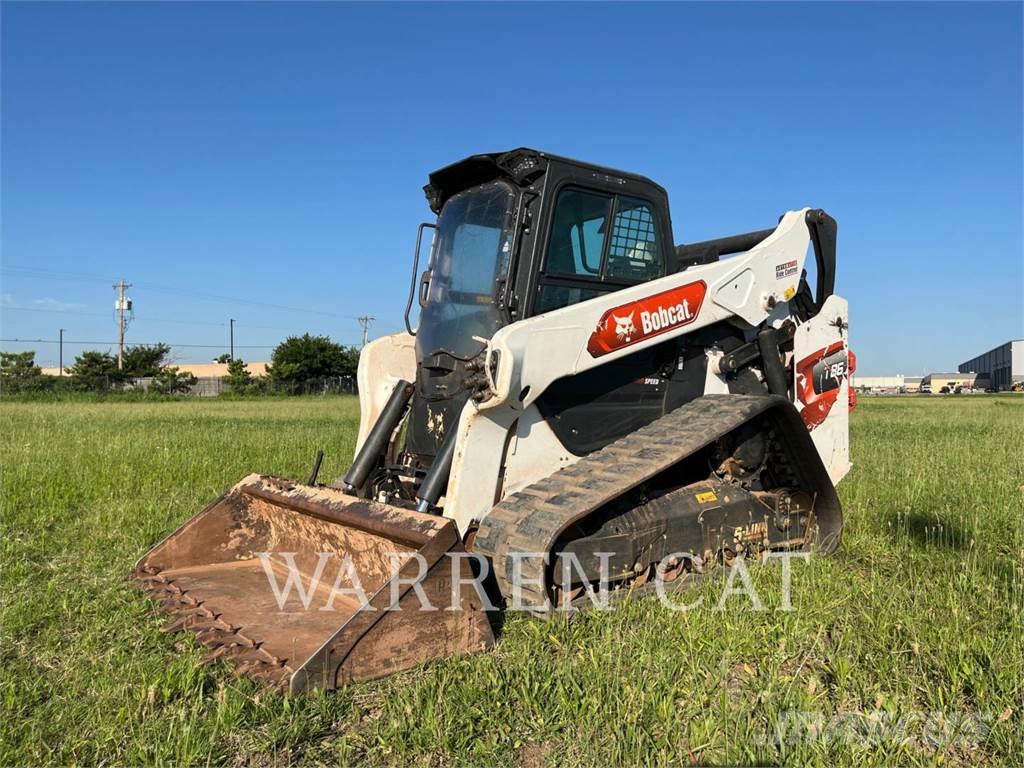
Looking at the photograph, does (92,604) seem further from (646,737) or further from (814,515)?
(814,515)

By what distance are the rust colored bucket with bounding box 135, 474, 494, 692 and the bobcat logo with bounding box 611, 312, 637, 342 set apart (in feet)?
5.65

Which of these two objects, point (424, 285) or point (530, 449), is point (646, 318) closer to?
point (530, 449)

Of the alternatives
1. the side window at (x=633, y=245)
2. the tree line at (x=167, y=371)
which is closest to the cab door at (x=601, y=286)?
the side window at (x=633, y=245)

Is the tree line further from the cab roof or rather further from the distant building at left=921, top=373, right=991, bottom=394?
the distant building at left=921, top=373, right=991, bottom=394

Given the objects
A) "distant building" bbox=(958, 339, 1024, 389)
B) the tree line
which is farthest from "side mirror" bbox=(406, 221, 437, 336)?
"distant building" bbox=(958, 339, 1024, 389)

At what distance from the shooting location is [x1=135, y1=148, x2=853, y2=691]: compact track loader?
411 centimetres

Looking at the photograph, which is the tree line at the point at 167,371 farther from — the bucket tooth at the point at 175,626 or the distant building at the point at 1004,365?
the distant building at the point at 1004,365

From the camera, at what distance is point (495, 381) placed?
4484 millimetres

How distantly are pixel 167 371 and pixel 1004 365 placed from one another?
101 m

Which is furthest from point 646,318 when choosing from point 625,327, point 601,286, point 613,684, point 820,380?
point 613,684

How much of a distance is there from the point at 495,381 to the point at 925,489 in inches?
217

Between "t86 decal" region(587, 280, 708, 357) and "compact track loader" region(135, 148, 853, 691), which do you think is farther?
"t86 decal" region(587, 280, 708, 357)

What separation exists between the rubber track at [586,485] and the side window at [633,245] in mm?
977

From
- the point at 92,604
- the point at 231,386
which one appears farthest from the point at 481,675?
the point at 231,386
